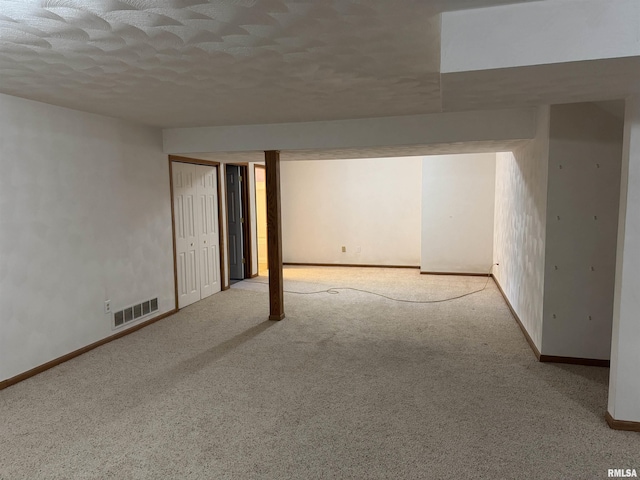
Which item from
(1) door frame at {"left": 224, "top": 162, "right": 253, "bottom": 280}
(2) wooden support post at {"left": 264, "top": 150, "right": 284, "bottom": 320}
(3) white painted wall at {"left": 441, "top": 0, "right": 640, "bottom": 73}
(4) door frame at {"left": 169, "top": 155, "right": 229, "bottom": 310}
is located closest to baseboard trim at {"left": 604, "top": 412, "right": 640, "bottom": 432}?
(3) white painted wall at {"left": 441, "top": 0, "right": 640, "bottom": 73}

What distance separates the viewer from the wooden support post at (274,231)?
4879mm

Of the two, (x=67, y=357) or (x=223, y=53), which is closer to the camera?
(x=223, y=53)

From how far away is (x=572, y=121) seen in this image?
3.42 meters

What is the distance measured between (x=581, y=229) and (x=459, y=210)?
3.96 m

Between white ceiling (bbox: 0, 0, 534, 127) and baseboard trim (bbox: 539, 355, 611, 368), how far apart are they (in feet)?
7.62

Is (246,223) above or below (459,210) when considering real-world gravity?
below

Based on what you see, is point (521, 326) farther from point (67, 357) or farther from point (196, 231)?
point (67, 357)

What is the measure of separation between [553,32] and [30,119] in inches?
142

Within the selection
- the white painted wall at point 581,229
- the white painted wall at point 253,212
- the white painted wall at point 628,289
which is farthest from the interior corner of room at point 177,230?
the white painted wall at point 253,212

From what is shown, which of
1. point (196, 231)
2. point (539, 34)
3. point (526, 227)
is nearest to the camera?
point (539, 34)

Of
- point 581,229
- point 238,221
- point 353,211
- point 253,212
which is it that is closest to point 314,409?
point 581,229

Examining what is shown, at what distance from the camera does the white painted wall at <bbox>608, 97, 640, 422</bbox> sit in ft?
8.01

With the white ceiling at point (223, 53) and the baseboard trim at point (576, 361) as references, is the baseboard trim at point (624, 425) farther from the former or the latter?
the white ceiling at point (223, 53)

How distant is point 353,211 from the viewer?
8.46 metres
